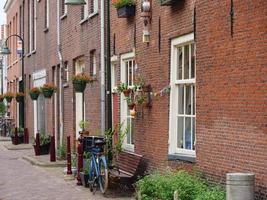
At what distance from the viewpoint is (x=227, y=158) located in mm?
10328

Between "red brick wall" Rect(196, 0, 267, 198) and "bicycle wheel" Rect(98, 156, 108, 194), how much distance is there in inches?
86.6

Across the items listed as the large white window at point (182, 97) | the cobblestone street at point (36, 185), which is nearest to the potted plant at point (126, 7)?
the large white window at point (182, 97)

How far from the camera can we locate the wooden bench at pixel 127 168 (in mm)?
13414

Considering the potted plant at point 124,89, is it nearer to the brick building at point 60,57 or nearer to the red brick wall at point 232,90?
the brick building at point 60,57

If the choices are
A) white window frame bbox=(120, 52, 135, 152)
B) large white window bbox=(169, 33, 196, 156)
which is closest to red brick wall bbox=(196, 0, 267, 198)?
large white window bbox=(169, 33, 196, 156)

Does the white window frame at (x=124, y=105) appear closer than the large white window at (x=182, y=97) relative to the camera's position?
No

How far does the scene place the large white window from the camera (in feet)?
39.6

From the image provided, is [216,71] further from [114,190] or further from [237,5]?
[114,190]

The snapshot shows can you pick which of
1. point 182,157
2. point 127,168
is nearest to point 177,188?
point 182,157

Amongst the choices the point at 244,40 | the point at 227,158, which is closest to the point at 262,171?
the point at 227,158

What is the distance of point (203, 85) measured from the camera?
11203 mm

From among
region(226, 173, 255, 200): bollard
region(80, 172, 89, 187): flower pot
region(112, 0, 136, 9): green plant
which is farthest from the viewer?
region(112, 0, 136, 9): green plant

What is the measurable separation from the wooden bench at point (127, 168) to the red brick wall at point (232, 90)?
2.40 metres

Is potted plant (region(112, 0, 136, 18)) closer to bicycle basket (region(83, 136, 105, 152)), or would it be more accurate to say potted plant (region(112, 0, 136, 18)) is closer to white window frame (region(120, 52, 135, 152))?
white window frame (region(120, 52, 135, 152))
